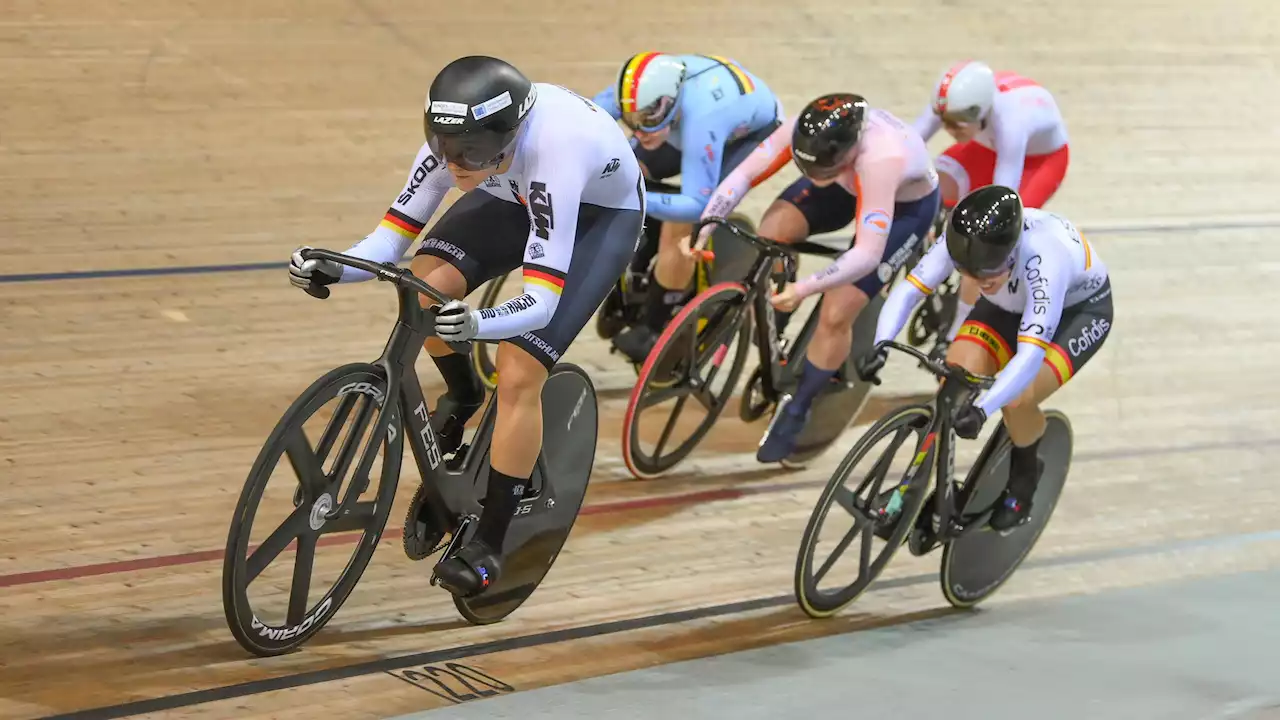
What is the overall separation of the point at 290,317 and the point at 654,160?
4.55 ft

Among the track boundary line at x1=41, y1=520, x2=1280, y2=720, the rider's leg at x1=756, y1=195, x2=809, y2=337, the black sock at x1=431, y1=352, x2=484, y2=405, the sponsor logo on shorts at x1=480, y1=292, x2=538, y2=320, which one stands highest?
the sponsor logo on shorts at x1=480, y1=292, x2=538, y2=320

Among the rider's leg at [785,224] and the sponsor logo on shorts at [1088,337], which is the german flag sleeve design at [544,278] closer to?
the sponsor logo on shorts at [1088,337]

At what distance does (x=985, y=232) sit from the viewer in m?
3.30

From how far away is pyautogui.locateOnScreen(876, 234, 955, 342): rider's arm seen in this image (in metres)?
3.48

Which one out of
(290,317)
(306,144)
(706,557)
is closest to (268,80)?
(306,144)

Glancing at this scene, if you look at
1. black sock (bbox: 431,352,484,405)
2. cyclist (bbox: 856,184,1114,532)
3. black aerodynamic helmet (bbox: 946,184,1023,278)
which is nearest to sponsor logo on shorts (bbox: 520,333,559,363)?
black sock (bbox: 431,352,484,405)

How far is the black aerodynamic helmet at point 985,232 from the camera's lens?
3.30 m

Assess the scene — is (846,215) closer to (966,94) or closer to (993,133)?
(966,94)

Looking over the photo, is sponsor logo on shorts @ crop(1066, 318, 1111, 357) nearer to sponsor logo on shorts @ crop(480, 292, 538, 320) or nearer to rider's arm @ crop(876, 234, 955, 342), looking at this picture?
rider's arm @ crop(876, 234, 955, 342)

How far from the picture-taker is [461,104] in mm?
2672

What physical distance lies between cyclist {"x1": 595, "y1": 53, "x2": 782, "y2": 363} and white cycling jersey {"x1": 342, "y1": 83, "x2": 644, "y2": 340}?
1.41m

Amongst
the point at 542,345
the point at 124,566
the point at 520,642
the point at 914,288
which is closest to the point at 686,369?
the point at 914,288

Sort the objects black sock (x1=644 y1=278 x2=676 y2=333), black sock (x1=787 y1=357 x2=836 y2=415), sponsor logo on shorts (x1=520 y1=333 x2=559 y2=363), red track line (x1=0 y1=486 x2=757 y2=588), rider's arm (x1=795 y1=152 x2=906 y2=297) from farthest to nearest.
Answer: black sock (x1=644 y1=278 x2=676 y2=333) → black sock (x1=787 y1=357 x2=836 y2=415) → rider's arm (x1=795 y1=152 x2=906 y2=297) → red track line (x1=0 y1=486 x2=757 y2=588) → sponsor logo on shorts (x1=520 y1=333 x2=559 y2=363)

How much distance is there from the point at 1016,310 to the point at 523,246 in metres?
1.25
